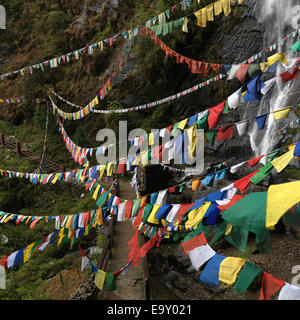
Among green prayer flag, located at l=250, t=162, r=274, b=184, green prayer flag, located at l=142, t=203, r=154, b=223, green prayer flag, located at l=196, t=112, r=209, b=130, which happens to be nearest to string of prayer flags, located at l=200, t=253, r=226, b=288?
green prayer flag, located at l=250, t=162, r=274, b=184

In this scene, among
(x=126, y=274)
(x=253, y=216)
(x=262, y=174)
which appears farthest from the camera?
(x=126, y=274)

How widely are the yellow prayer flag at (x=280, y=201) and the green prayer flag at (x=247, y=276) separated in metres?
0.59

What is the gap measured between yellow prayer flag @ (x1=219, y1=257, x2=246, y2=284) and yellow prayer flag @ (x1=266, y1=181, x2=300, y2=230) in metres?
0.75

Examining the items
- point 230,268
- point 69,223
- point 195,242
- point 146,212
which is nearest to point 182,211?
point 146,212

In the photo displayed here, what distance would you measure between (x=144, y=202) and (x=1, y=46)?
3009 cm

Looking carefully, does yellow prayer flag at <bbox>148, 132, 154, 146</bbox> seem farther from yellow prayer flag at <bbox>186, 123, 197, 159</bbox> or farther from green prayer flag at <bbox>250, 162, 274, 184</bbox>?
green prayer flag at <bbox>250, 162, 274, 184</bbox>

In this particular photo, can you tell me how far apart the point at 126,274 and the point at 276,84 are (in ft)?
39.1

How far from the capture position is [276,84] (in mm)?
13820

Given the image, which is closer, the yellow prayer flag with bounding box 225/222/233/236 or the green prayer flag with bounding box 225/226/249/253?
the green prayer flag with bounding box 225/226/249/253

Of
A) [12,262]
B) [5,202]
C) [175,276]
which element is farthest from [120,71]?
[12,262]

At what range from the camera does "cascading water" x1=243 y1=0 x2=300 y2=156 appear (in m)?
13.4

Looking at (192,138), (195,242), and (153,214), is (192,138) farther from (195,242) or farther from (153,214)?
(195,242)
